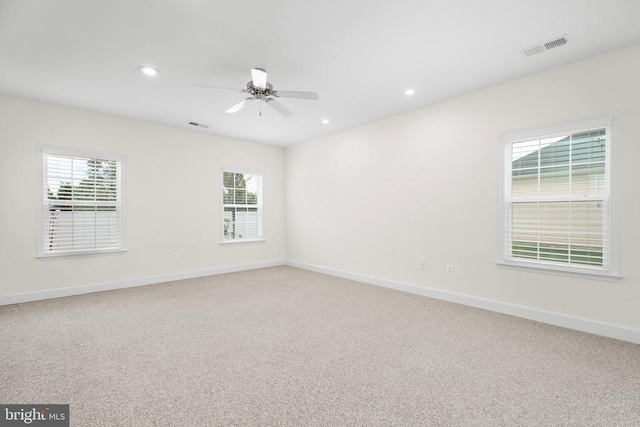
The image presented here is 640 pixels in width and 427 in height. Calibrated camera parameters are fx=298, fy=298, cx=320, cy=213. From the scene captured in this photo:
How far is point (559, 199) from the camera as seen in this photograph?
313cm

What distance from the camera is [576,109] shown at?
3.01 metres

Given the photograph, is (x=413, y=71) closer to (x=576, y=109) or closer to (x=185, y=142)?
(x=576, y=109)

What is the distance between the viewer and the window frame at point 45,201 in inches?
158

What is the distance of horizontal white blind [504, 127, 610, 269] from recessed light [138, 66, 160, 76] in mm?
4015

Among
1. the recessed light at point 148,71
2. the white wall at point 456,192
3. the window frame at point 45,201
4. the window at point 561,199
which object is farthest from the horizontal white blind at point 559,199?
the window frame at point 45,201

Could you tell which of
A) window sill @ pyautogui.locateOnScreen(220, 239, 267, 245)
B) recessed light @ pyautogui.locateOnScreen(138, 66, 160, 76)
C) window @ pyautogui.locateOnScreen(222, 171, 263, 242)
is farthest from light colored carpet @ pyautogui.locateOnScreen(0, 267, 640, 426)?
recessed light @ pyautogui.locateOnScreen(138, 66, 160, 76)

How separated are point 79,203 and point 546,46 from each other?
234 inches

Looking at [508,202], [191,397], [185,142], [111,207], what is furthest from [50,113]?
[508,202]

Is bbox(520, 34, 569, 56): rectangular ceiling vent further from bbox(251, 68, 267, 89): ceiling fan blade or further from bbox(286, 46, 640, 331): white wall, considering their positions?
bbox(251, 68, 267, 89): ceiling fan blade

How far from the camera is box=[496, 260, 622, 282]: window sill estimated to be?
284 centimetres

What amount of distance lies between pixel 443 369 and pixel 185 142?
5.16 meters
